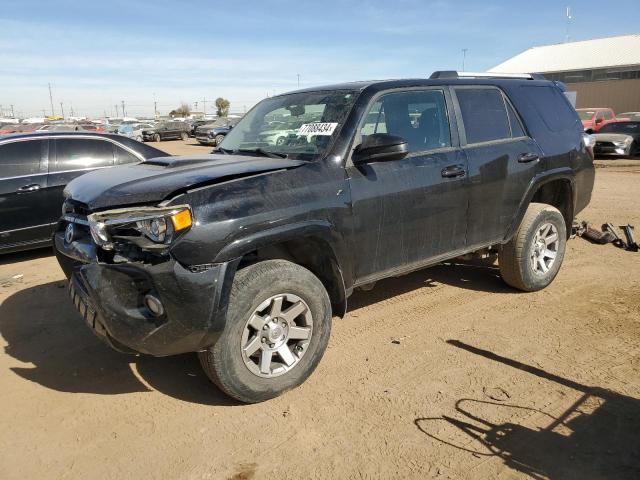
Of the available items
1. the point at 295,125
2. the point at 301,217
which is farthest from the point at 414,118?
the point at 301,217

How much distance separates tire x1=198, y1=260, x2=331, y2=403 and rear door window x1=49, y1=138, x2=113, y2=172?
15.4 ft

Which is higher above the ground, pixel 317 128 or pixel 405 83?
pixel 405 83

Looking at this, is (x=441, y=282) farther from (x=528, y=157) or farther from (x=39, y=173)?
(x=39, y=173)

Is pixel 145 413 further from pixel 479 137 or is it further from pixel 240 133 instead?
pixel 479 137

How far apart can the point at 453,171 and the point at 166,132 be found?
3432 cm

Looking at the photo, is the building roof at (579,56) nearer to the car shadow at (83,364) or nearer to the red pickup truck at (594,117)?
the red pickup truck at (594,117)

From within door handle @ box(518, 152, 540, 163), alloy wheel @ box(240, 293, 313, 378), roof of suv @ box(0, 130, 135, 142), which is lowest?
alloy wheel @ box(240, 293, 313, 378)

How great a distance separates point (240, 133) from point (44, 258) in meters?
3.85

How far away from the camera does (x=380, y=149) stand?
11.6 feet

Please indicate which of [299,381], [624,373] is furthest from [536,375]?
[299,381]

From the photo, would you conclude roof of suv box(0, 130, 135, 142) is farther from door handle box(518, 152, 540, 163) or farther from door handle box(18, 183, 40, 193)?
door handle box(518, 152, 540, 163)

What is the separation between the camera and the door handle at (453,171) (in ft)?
13.5

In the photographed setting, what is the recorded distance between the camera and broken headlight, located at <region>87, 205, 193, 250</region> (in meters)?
2.82

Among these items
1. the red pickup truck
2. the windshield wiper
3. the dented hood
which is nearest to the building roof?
the red pickup truck
